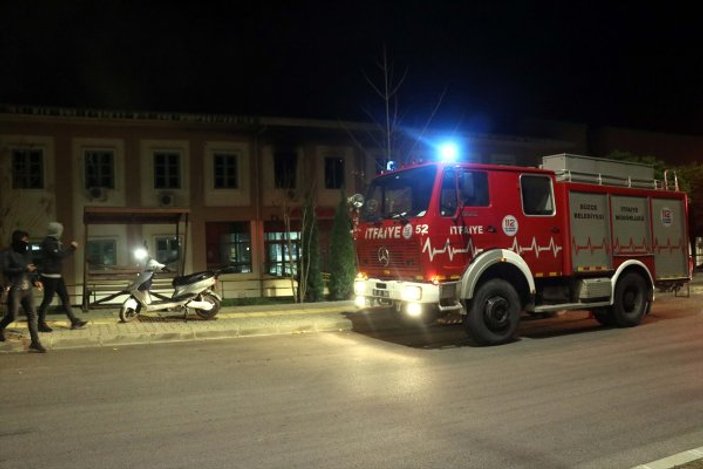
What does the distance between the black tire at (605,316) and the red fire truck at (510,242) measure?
0.03 metres

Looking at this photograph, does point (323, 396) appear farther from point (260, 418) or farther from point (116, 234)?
point (116, 234)

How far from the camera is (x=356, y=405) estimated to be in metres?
6.19

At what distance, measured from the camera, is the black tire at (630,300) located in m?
11.2

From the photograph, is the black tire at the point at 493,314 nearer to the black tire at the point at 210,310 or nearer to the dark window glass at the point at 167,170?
the black tire at the point at 210,310

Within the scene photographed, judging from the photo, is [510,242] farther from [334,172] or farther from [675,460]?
[334,172]

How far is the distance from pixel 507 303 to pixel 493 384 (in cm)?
281

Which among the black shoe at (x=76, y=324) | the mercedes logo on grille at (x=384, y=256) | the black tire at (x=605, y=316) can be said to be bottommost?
the black tire at (x=605, y=316)

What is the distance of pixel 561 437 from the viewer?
16.9 ft

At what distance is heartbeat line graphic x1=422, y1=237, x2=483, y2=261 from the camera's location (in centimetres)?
894

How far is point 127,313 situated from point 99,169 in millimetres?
10690

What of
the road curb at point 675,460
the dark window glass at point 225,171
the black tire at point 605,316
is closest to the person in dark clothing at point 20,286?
the road curb at point 675,460

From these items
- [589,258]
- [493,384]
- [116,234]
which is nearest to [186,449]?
[493,384]

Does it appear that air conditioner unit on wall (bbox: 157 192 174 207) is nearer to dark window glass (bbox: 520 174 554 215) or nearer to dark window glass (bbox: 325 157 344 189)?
dark window glass (bbox: 325 157 344 189)

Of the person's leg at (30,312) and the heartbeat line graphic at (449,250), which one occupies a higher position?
the heartbeat line graphic at (449,250)
